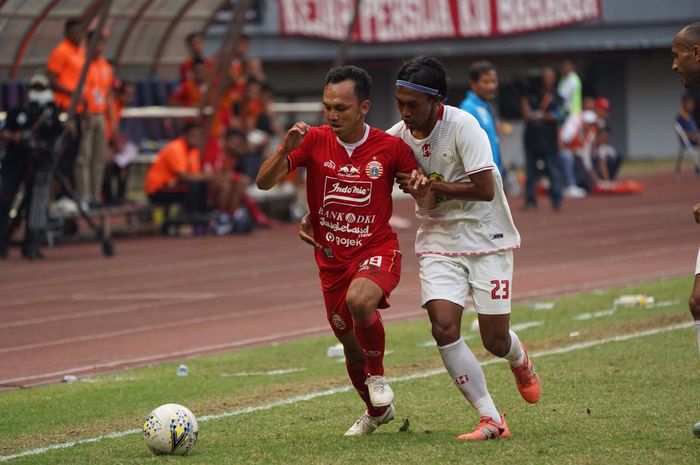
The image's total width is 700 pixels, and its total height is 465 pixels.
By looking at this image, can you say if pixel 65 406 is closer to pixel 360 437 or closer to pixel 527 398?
pixel 360 437

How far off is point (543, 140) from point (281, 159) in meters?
17.3

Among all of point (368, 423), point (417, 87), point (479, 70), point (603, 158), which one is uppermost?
point (417, 87)

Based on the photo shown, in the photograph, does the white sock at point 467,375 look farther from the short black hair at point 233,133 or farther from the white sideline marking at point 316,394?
the short black hair at point 233,133

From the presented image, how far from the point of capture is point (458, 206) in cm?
695

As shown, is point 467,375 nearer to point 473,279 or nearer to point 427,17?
point 473,279

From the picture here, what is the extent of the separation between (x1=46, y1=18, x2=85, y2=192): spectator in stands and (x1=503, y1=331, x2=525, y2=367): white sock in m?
12.1

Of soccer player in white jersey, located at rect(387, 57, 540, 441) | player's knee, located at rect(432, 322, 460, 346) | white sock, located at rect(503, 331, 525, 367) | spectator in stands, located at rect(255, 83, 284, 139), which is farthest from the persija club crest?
spectator in stands, located at rect(255, 83, 284, 139)

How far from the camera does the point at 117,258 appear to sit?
17859 mm

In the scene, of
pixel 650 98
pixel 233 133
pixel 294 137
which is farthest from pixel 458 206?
pixel 650 98

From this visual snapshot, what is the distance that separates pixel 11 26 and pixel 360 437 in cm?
1388

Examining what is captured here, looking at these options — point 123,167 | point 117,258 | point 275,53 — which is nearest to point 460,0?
point 275,53

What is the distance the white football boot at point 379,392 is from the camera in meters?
6.81

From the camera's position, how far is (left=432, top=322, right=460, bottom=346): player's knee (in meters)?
6.69

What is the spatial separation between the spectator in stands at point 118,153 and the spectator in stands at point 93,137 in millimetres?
636
